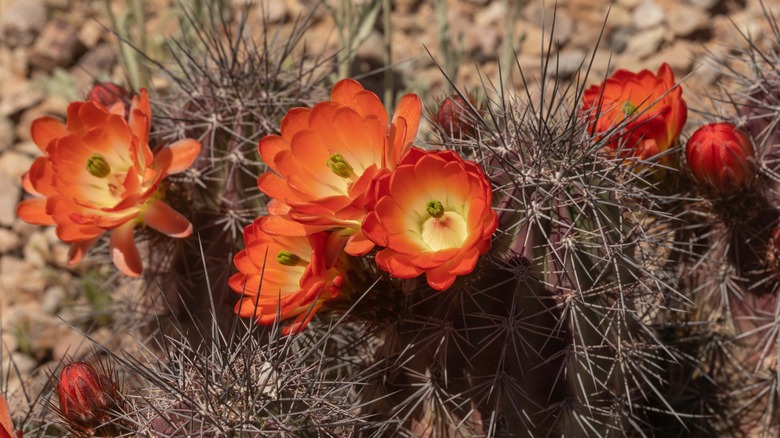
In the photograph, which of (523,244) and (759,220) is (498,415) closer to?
(523,244)

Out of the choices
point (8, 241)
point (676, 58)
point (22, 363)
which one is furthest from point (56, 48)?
point (676, 58)

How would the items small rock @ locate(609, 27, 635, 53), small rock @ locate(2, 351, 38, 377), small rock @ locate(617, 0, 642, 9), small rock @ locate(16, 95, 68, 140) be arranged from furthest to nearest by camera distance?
small rock @ locate(617, 0, 642, 9), small rock @ locate(609, 27, 635, 53), small rock @ locate(16, 95, 68, 140), small rock @ locate(2, 351, 38, 377)

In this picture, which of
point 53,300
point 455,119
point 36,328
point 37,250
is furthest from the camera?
point 37,250

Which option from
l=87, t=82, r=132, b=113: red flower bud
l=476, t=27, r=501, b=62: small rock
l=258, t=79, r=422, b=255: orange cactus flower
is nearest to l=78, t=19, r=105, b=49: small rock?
l=476, t=27, r=501, b=62: small rock

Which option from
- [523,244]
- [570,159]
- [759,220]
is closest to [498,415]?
[523,244]

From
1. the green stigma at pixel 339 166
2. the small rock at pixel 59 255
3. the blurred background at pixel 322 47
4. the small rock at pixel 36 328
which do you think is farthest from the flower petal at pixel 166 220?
the small rock at pixel 59 255

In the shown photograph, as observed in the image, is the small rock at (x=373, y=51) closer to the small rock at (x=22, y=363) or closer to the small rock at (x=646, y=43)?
the small rock at (x=646, y=43)

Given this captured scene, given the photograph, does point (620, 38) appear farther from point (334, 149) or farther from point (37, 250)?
point (334, 149)

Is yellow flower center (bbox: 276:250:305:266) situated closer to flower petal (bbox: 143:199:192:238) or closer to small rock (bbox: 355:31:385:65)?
flower petal (bbox: 143:199:192:238)
